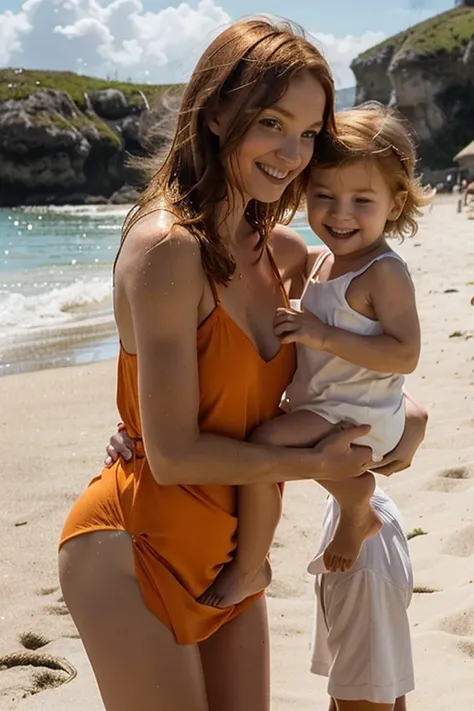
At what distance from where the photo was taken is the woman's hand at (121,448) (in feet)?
7.84

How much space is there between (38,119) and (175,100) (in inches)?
2966

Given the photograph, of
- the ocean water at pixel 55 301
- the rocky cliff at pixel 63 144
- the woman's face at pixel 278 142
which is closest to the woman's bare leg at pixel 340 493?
the woman's face at pixel 278 142

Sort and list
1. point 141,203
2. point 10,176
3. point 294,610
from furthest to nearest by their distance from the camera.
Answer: point 10,176
point 294,610
point 141,203

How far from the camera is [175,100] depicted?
7.89 ft

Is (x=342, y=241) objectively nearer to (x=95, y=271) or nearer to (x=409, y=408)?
(x=409, y=408)

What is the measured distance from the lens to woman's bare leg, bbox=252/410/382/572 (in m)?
2.37

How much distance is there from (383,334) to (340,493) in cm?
46

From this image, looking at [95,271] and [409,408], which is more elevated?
[409,408]

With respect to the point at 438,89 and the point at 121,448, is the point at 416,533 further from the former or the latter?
the point at 438,89

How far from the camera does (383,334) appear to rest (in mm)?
2590

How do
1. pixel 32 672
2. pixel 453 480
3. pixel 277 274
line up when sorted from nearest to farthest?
pixel 277 274 → pixel 32 672 → pixel 453 480

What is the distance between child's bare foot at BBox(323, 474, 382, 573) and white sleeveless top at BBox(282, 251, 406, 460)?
5.4 inches

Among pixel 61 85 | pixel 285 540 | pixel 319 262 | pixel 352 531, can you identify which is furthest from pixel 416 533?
pixel 61 85

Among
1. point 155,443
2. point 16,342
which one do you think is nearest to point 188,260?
point 155,443
